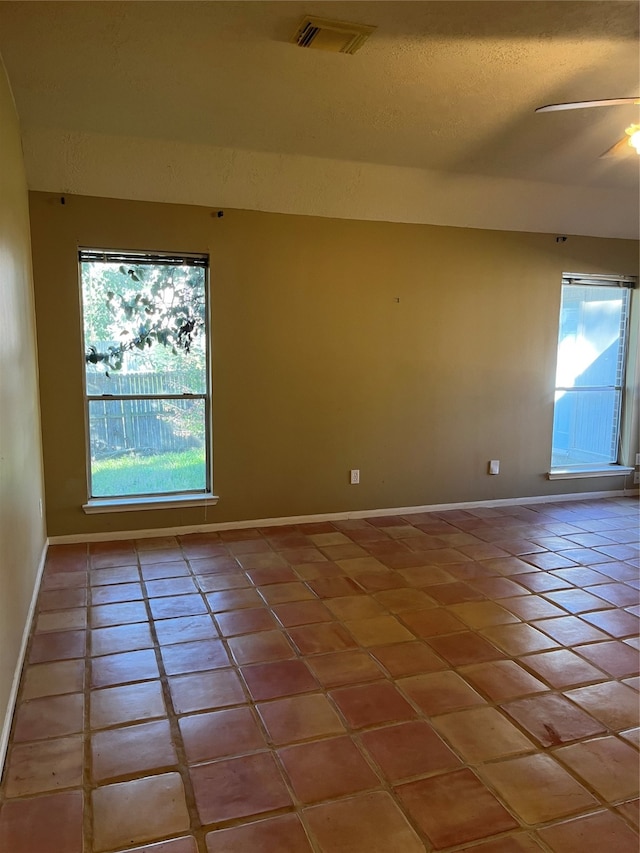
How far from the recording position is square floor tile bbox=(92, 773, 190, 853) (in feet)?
5.28

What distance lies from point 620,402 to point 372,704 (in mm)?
4279

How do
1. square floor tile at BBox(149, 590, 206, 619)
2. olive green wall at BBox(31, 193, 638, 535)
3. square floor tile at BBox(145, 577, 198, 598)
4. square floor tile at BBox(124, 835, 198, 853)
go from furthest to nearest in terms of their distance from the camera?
olive green wall at BBox(31, 193, 638, 535)
square floor tile at BBox(145, 577, 198, 598)
square floor tile at BBox(149, 590, 206, 619)
square floor tile at BBox(124, 835, 198, 853)

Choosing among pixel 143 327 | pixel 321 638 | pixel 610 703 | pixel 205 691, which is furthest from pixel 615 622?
pixel 143 327

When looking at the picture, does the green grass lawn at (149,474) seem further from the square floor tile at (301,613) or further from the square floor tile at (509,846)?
the square floor tile at (509,846)

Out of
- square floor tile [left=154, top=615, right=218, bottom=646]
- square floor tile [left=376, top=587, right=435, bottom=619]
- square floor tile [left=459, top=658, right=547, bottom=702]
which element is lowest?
square floor tile [left=459, top=658, right=547, bottom=702]

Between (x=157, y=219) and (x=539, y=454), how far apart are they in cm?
361

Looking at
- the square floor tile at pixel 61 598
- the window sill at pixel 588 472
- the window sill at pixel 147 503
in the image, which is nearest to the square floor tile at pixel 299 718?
the square floor tile at pixel 61 598

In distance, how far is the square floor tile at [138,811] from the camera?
5.28 ft

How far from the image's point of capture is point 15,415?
253 centimetres

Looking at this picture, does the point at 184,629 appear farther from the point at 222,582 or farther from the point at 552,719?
the point at 552,719

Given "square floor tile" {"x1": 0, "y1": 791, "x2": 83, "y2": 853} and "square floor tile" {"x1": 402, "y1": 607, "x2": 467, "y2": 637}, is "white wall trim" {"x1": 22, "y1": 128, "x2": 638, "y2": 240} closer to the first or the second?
"square floor tile" {"x1": 402, "y1": 607, "x2": 467, "y2": 637}

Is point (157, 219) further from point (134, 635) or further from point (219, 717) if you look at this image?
point (219, 717)

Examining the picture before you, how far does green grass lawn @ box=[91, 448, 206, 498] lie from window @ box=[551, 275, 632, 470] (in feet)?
10.4

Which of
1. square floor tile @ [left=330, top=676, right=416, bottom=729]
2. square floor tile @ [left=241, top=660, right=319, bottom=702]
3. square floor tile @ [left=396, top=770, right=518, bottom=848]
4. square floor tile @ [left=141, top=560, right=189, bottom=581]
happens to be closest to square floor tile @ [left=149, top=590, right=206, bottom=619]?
square floor tile @ [left=141, top=560, right=189, bottom=581]
